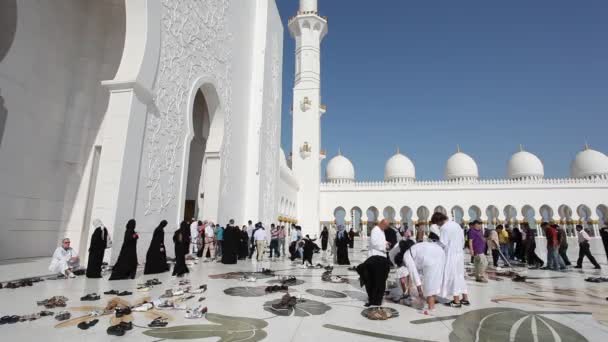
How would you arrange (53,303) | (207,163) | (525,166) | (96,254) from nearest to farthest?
(53,303) → (96,254) → (207,163) → (525,166)

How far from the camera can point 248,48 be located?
1123 cm

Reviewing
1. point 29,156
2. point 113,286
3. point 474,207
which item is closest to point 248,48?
point 29,156

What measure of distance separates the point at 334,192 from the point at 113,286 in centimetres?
2042

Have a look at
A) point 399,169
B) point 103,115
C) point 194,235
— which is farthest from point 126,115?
point 399,169

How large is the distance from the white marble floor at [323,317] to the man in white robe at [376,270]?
→ 0.58 ft

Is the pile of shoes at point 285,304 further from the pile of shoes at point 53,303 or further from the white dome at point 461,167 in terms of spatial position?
the white dome at point 461,167

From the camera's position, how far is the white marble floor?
2113 mm

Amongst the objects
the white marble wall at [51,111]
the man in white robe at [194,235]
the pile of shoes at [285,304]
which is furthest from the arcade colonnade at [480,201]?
the pile of shoes at [285,304]

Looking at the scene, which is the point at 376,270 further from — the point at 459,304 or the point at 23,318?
the point at 23,318

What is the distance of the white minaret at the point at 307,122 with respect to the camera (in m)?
20.5

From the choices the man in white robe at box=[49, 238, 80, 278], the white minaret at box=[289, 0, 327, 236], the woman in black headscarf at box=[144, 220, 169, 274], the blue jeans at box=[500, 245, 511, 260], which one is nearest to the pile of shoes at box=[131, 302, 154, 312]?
the woman in black headscarf at box=[144, 220, 169, 274]

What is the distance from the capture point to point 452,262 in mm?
3232

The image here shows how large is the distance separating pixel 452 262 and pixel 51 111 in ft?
24.3

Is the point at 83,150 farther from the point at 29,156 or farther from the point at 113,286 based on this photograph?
the point at 113,286
